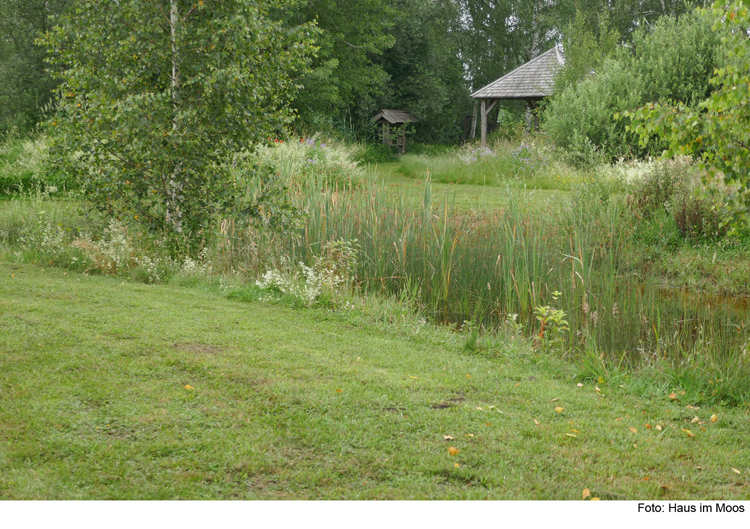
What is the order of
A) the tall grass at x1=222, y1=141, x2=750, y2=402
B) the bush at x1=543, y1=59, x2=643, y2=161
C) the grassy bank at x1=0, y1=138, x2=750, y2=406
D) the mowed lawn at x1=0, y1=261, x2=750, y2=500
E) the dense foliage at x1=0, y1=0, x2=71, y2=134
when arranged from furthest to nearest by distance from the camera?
the dense foliage at x1=0, y1=0, x2=71, y2=134, the bush at x1=543, y1=59, x2=643, y2=161, the tall grass at x1=222, y1=141, x2=750, y2=402, the grassy bank at x1=0, y1=138, x2=750, y2=406, the mowed lawn at x1=0, y1=261, x2=750, y2=500

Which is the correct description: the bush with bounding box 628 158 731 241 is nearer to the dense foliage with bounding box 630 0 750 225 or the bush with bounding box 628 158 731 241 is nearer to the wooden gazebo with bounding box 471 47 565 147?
the dense foliage with bounding box 630 0 750 225

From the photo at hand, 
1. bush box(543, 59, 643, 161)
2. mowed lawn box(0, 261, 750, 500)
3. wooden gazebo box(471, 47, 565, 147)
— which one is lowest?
mowed lawn box(0, 261, 750, 500)

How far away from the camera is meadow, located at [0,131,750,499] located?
9.92 ft

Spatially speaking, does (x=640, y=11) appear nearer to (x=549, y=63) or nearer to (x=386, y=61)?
(x=549, y=63)

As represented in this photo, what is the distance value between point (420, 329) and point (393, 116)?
21039 millimetres

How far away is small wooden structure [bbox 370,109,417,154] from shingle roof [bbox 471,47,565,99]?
3326 millimetres

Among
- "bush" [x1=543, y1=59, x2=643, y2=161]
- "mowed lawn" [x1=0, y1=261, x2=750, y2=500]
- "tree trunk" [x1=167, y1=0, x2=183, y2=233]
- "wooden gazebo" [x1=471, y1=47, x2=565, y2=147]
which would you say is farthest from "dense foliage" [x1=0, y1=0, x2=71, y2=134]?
"mowed lawn" [x1=0, y1=261, x2=750, y2=500]

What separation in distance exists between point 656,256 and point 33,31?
1821 cm

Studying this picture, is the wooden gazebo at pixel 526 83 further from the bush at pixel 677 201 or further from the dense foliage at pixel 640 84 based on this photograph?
the bush at pixel 677 201

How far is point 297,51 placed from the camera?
6.77 m

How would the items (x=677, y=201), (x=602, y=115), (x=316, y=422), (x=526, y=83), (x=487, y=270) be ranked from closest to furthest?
(x=316, y=422) < (x=487, y=270) < (x=677, y=201) < (x=602, y=115) < (x=526, y=83)

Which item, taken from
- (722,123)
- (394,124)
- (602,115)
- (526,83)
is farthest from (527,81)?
(722,123)

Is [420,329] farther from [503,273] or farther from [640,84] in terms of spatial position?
[640,84]

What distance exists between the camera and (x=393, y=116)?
2556 centimetres
